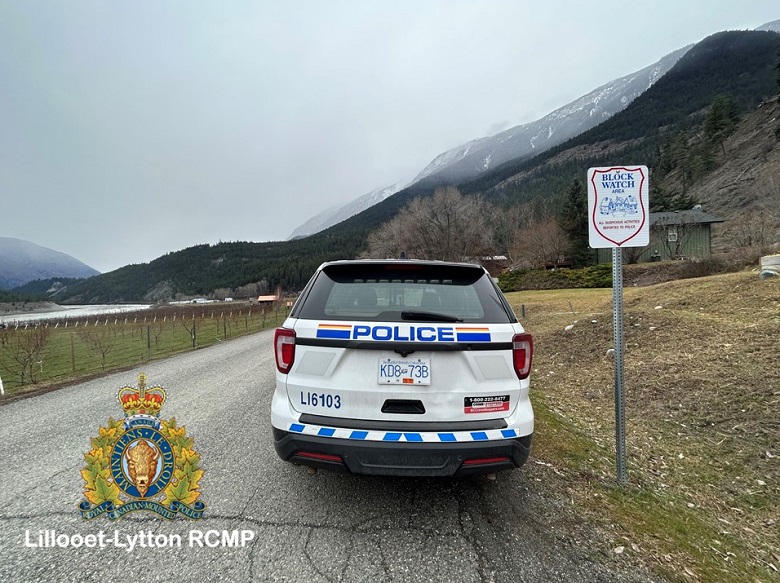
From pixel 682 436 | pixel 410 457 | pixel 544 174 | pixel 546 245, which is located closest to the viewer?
pixel 410 457

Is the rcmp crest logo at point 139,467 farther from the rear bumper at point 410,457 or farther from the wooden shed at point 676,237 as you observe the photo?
the wooden shed at point 676,237

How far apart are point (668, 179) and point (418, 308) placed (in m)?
90.6

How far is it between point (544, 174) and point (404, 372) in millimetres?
135048

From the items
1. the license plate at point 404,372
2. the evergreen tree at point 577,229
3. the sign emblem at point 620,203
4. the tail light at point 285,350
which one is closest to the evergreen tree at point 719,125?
the evergreen tree at point 577,229

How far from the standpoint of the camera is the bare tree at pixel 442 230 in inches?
1907

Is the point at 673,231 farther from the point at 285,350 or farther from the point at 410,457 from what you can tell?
the point at 285,350

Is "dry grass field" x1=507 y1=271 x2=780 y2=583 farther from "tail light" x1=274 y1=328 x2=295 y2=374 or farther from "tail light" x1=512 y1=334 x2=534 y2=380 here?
"tail light" x1=274 y1=328 x2=295 y2=374

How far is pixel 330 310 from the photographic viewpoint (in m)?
2.65

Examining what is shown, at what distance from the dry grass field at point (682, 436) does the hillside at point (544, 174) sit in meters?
83.4

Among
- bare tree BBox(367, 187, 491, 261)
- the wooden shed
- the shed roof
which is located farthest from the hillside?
the wooden shed

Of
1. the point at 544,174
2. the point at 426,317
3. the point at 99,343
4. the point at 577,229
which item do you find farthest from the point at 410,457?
the point at 544,174

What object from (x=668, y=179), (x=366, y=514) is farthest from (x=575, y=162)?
(x=366, y=514)

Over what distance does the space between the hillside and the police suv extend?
287 feet

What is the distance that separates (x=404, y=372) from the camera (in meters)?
2.38
